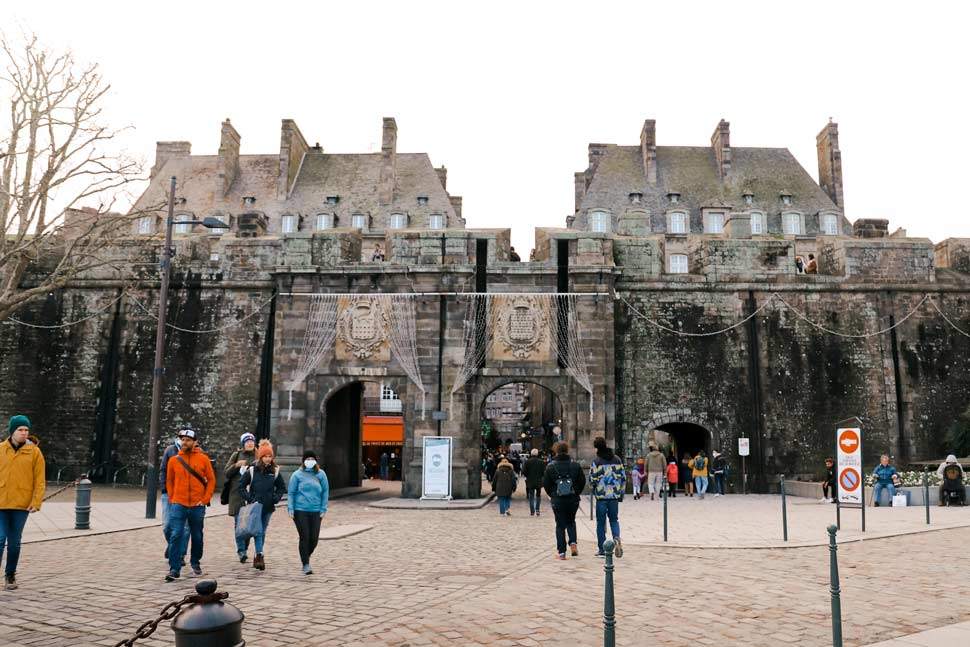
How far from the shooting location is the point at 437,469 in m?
18.7

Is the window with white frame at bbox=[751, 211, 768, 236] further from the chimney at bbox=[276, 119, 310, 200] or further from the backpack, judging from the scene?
the backpack

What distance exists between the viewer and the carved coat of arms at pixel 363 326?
20.2 m

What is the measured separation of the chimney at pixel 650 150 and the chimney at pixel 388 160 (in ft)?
47.8

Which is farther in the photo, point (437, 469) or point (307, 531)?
point (437, 469)

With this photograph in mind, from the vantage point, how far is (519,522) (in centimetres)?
1435

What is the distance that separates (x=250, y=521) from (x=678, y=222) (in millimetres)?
36099

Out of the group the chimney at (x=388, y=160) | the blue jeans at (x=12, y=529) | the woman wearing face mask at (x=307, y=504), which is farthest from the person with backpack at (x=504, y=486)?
the chimney at (x=388, y=160)

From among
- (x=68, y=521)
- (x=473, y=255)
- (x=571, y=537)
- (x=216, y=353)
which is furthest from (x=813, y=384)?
(x=68, y=521)

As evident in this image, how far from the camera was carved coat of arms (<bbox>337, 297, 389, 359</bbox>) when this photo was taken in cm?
2017

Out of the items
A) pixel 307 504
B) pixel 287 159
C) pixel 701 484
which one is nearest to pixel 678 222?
pixel 287 159

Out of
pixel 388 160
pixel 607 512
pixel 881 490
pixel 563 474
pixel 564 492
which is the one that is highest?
pixel 388 160

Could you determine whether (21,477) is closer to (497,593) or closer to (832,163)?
(497,593)

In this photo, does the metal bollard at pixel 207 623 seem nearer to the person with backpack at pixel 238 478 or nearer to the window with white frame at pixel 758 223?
the person with backpack at pixel 238 478

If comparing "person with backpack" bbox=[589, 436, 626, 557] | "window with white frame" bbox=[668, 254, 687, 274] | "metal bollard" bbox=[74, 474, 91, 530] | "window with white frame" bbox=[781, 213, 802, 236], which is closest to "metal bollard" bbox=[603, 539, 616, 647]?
"person with backpack" bbox=[589, 436, 626, 557]
